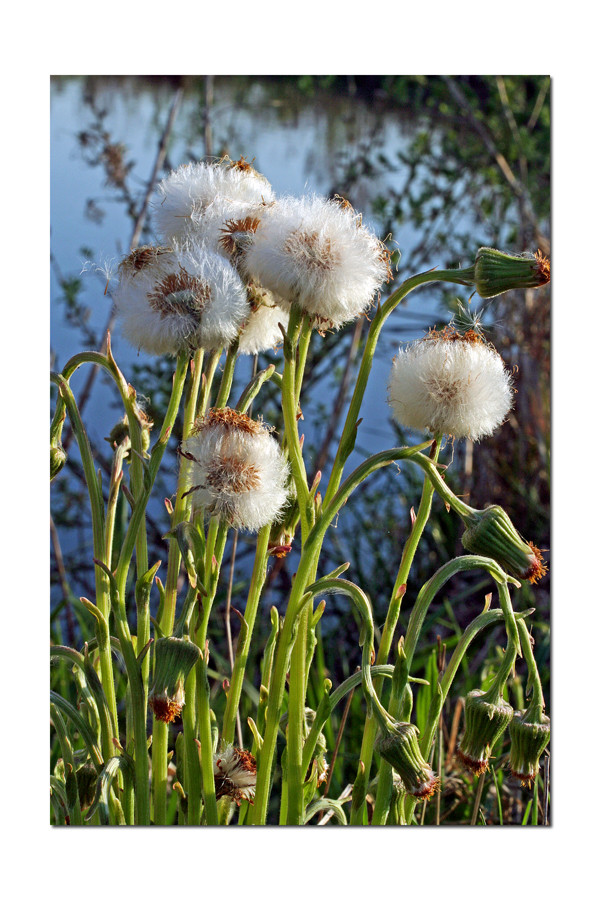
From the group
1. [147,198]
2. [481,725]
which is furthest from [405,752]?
[147,198]

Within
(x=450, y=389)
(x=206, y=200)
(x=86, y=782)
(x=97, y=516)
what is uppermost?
(x=206, y=200)

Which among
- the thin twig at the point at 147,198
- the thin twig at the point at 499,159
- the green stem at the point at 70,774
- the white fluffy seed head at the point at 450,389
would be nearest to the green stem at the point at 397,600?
the white fluffy seed head at the point at 450,389

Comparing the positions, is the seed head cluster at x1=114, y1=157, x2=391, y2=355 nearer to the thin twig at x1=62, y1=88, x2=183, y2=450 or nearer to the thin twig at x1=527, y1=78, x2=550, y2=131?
the thin twig at x1=62, y1=88, x2=183, y2=450

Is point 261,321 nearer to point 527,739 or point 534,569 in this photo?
point 534,569

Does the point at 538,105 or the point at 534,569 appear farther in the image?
the point at 538,105

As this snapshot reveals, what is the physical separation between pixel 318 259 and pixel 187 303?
→ 3.8 inches

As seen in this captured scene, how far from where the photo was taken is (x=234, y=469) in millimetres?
573

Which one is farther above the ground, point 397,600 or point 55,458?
point 55,458

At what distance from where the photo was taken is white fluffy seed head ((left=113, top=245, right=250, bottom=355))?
0.57 m
